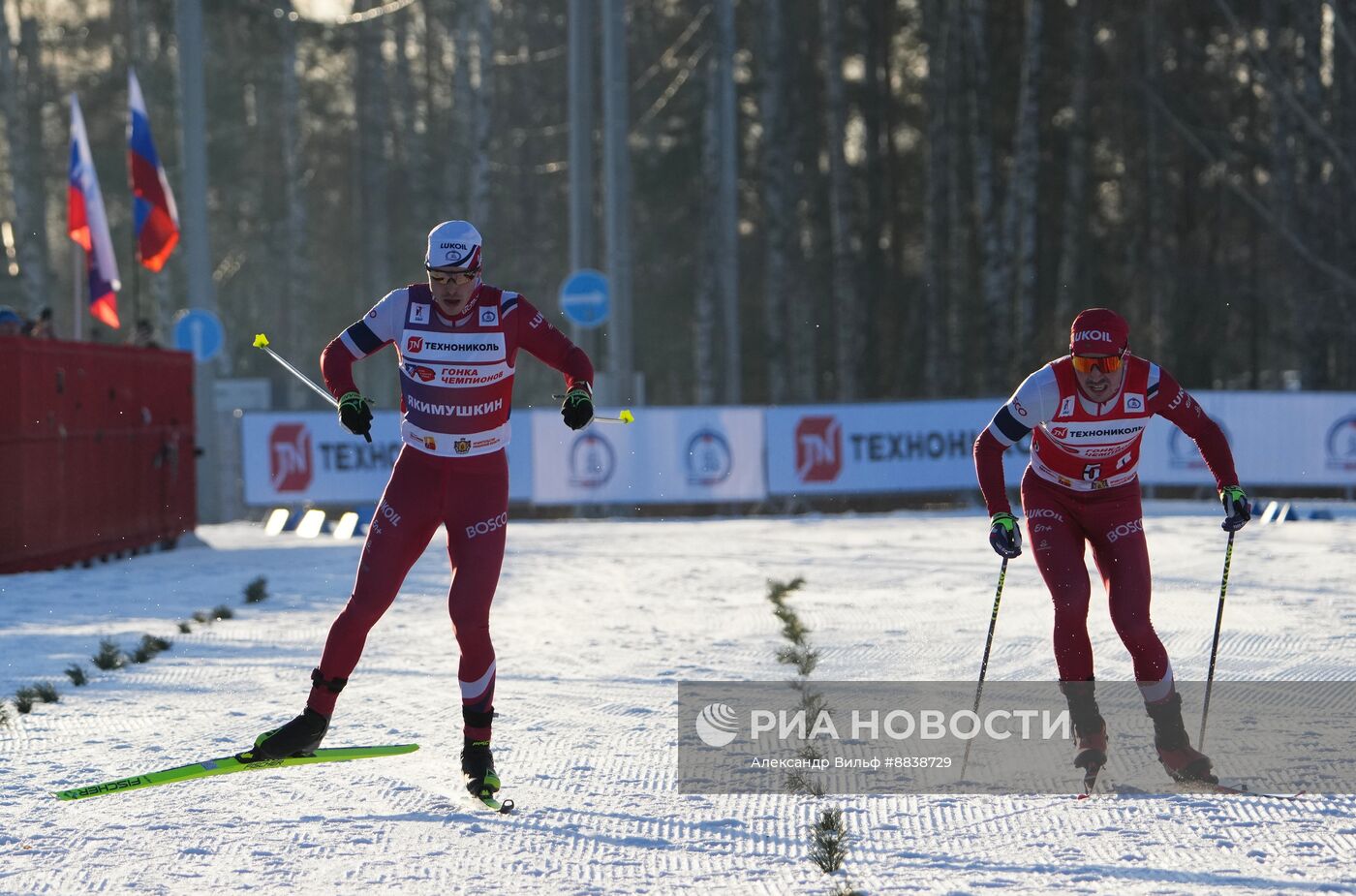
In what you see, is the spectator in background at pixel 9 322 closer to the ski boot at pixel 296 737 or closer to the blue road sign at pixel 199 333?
the blue road sign at pixel 199 333

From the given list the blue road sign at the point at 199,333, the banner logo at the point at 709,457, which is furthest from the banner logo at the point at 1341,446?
the blue road sign at the point at 199,333

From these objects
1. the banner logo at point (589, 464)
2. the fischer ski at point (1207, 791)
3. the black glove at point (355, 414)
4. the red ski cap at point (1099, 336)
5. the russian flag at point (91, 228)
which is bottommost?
the fischer ski at point (1207, 791)

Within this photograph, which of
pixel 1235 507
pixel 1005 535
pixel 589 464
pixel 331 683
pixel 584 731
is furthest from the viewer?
pixel 589 464

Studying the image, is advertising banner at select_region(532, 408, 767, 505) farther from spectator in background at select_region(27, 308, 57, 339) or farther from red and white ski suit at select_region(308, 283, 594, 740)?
red and white ski suit at select_region(308, 283, 594, 740)

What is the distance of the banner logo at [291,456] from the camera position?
20.5 meters

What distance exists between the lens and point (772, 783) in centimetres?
625

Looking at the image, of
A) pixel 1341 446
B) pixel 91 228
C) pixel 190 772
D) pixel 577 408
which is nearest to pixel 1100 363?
pixel 577 408

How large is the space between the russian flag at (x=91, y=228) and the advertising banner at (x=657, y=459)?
16.2 feet

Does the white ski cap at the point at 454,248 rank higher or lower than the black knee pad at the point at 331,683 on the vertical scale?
higher

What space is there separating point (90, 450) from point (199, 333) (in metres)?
3.58

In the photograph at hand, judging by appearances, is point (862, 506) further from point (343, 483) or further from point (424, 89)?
point (424, 89)

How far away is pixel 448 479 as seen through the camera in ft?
20.4

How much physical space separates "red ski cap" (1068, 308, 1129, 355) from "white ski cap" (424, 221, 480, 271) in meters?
2.13

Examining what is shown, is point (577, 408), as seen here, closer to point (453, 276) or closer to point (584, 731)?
point (453, 276)
